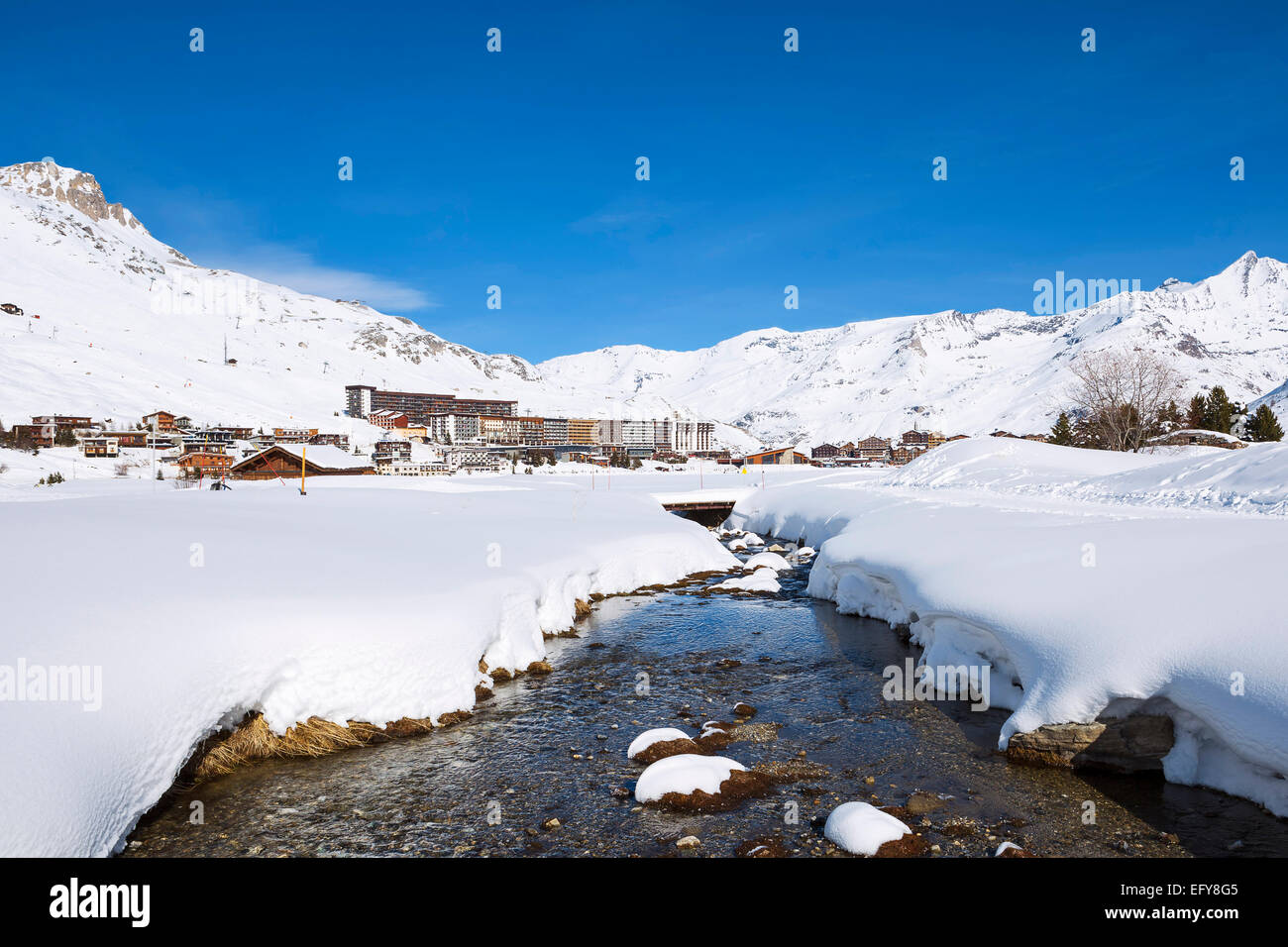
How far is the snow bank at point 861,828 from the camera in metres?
8.99

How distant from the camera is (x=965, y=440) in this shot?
55281 millimetres

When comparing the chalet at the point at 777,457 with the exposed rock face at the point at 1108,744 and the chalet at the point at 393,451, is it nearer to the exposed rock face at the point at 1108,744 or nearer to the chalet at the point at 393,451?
the chalet at the point at 393,451

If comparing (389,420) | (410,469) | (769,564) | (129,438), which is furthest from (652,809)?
(389,420)

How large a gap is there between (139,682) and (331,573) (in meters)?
6.44

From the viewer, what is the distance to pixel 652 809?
33.4ft

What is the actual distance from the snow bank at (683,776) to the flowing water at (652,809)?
0.32 meters

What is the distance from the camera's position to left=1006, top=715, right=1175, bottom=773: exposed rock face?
10.9 meters

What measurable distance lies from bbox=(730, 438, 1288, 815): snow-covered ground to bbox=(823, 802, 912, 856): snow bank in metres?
3.91

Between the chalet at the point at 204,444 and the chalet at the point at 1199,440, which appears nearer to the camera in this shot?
the chalet at the point at 1199,440

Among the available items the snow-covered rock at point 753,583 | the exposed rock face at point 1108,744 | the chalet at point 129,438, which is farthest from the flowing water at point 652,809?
the chalet at point 129,438

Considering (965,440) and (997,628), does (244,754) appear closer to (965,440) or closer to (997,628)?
(997,628)

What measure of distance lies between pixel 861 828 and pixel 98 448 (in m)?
107
